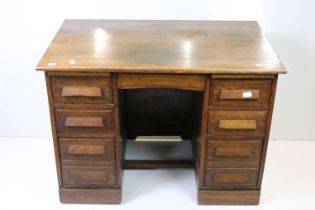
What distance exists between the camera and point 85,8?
2146 mm

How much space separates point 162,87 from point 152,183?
579mm

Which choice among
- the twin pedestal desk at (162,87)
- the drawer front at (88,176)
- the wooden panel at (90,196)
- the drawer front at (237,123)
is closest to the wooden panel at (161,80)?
the twin pedestal desk at (162,87)

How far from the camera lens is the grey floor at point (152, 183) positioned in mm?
1967

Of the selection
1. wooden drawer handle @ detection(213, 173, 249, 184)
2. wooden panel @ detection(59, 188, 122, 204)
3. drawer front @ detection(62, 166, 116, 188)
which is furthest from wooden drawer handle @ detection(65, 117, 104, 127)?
wooden drawer handle @ detection(213, 173, 249, 184)

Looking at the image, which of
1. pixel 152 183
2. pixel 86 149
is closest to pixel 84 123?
pixel 86 149

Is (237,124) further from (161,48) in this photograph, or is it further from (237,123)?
(161,48)

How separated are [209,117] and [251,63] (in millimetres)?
273

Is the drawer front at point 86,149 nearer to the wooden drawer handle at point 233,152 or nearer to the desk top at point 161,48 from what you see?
the desk top at point 161,48

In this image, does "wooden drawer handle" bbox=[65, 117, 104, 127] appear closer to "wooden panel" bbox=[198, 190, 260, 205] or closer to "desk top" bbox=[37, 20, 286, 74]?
"desk top" bbox=[37, 20, 286, 74]

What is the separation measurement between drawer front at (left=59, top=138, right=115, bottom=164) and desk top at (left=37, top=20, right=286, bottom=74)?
34 centimetres

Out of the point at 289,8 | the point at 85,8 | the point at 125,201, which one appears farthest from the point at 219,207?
the point at 85,8

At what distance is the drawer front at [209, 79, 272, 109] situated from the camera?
Result: 1.66 metres

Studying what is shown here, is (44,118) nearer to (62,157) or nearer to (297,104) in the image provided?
(62,157)

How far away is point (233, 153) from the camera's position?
5.96 feet
